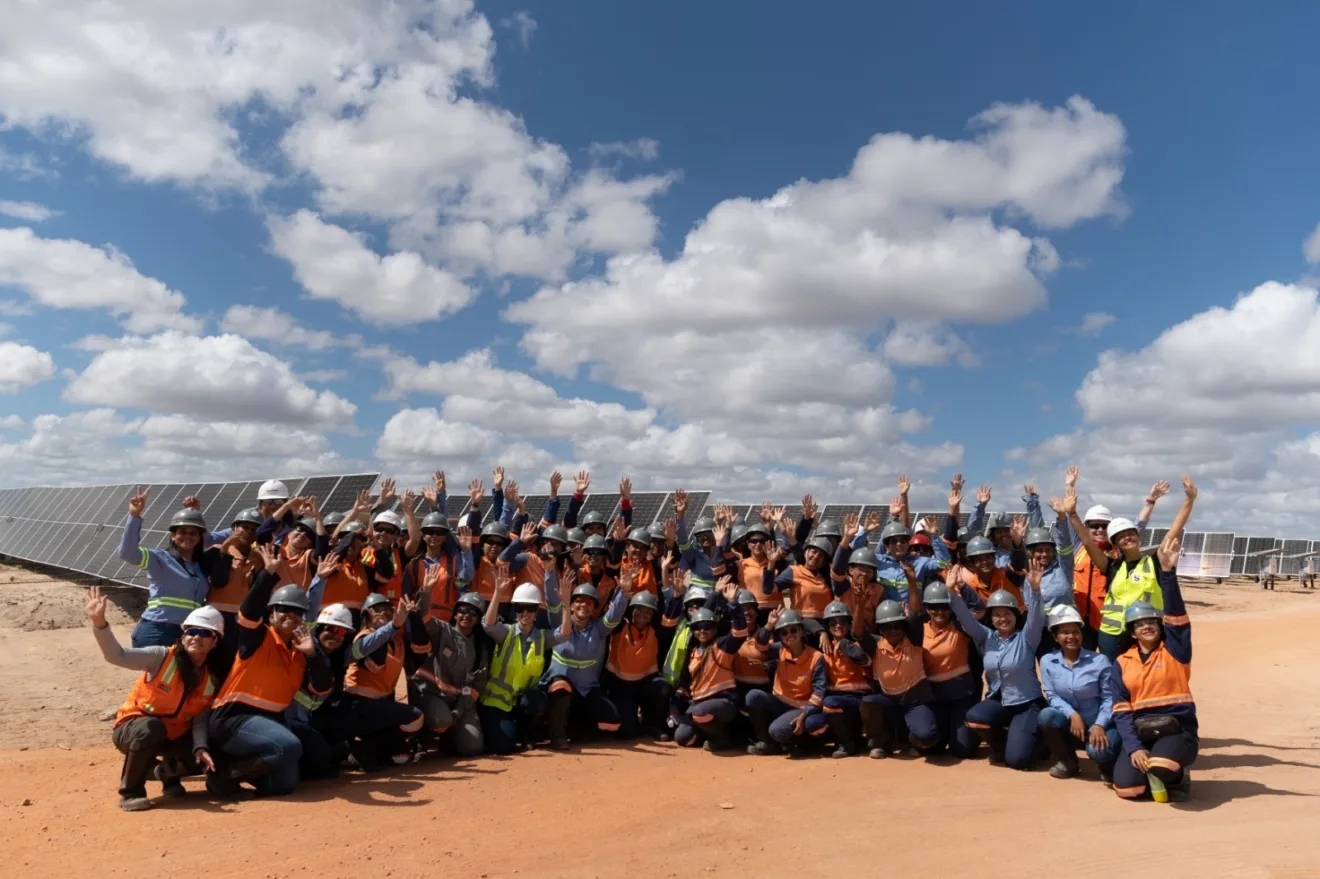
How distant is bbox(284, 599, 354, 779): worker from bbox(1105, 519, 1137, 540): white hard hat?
7.34 m

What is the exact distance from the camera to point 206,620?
740 centimetres

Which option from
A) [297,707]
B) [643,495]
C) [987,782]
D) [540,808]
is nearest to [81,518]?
[643,495]

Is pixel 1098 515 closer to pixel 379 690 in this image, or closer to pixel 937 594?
pixel 937 594

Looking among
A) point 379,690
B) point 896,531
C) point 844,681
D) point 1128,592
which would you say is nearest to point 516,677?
point 379,690

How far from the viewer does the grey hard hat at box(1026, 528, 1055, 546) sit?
29.6ft

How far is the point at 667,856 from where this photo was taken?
245 inches

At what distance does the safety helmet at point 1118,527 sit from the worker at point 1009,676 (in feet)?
2.64

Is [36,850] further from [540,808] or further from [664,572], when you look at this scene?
[664,572]

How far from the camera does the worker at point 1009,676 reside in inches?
332

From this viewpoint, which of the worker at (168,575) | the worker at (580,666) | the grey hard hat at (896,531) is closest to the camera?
the worker at (168,575)

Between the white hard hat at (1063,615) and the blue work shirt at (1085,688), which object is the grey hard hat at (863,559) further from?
the blue work shirt at (1085,688)

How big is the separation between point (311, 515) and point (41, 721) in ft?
16.1

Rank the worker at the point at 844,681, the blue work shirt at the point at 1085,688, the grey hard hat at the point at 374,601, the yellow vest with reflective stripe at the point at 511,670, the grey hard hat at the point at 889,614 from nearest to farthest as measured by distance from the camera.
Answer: the blue work shirt at the point at 1085,688 → the grey hard hat at the point at 374,601 → the grey hard hat at the point at 889,614 → the worker at the point at 844,681 → the yellow vest with reflective stripe at the point at 511,670

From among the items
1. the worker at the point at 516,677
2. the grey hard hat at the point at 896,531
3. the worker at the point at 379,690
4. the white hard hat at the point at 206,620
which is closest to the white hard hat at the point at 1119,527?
the grey hard hat at the point at 896,531
